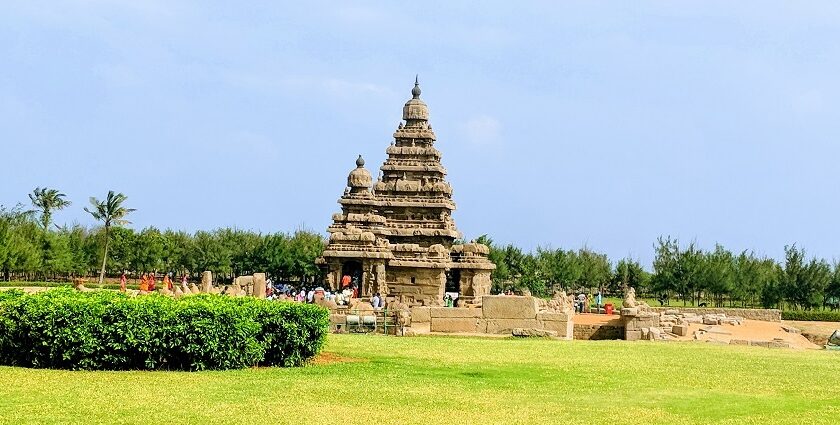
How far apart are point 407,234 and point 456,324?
25.4 m

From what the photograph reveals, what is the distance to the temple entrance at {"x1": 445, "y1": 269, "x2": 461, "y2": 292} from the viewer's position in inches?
2064

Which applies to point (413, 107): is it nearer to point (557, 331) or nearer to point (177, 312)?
point (557, 331)

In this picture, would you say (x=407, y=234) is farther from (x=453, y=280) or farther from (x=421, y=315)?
(x=421, y=315)

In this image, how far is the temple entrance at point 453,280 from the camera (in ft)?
172

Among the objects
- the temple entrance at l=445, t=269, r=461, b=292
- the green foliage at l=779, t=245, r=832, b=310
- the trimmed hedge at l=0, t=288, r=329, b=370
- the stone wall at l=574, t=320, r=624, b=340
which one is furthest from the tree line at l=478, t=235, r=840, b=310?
the trimmed hedge at l=0, t=288, r=329, b=370

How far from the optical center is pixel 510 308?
27281mm

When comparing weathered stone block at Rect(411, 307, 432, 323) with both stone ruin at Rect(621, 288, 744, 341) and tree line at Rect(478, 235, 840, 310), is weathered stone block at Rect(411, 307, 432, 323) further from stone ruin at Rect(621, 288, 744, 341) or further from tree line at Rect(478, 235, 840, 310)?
tree line at Rect(478, 235, 840, 310)

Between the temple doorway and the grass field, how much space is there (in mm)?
29565

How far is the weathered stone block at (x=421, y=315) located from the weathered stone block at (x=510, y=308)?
1537mm

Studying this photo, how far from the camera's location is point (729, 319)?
4428cm

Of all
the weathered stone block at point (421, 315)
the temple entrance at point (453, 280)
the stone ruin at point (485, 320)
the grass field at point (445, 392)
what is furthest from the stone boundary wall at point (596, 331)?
the temple entrance at point (453, 280)

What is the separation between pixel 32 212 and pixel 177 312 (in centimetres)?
6791

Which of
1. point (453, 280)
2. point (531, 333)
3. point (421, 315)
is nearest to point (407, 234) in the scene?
point (453, 280)

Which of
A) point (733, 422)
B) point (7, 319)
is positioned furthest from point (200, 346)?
point (733, 422)
